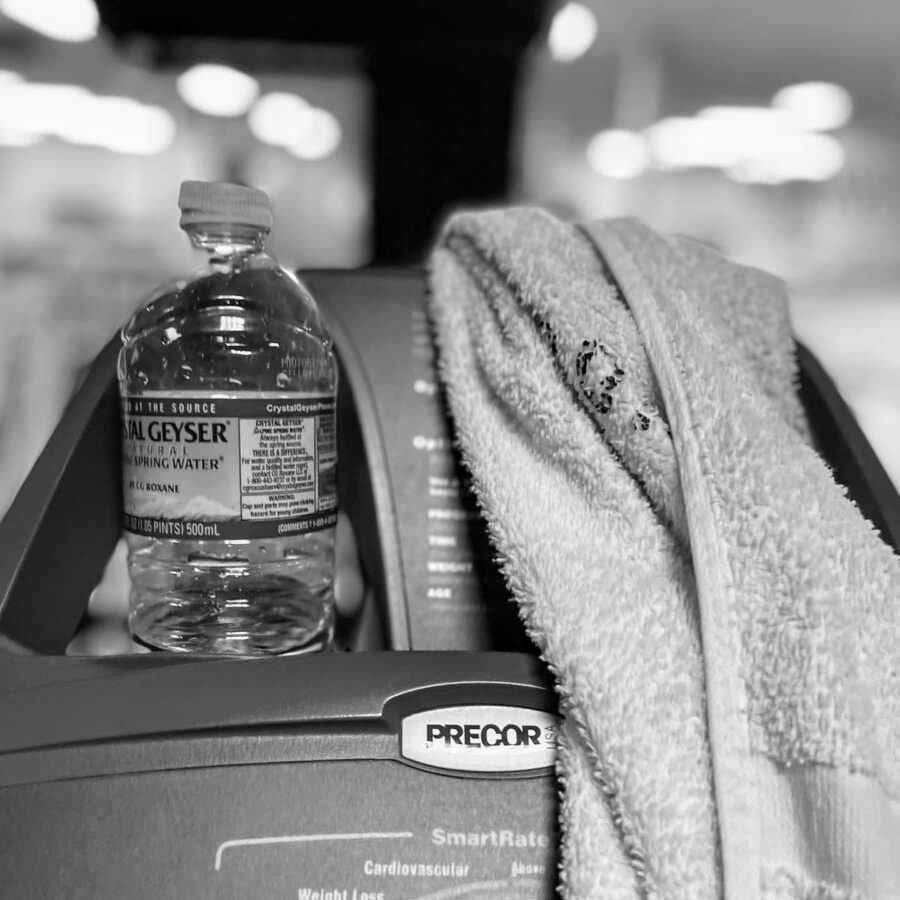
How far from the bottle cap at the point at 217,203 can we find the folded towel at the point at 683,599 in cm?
15

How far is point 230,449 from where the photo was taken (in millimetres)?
425

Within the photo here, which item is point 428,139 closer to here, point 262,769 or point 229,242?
point 229,242

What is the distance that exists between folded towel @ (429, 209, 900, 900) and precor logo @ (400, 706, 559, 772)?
22 mm

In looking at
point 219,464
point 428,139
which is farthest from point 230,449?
point 428,139

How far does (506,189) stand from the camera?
163 cm

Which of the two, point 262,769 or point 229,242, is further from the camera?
point 229,242

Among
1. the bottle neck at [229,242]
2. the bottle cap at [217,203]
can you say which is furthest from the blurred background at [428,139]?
the bottle cap at [217,203]

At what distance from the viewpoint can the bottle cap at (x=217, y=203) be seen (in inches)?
18.1

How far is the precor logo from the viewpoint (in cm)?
38

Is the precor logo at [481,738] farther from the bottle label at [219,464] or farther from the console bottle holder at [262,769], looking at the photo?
the bottle label at [219,464]

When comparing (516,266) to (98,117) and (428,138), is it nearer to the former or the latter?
(428,138)

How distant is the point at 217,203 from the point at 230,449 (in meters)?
0.14

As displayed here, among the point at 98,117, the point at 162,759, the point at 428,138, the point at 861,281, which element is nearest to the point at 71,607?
the point at 162,759

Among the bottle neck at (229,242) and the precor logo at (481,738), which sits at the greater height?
the bottle neck at (229,242)
